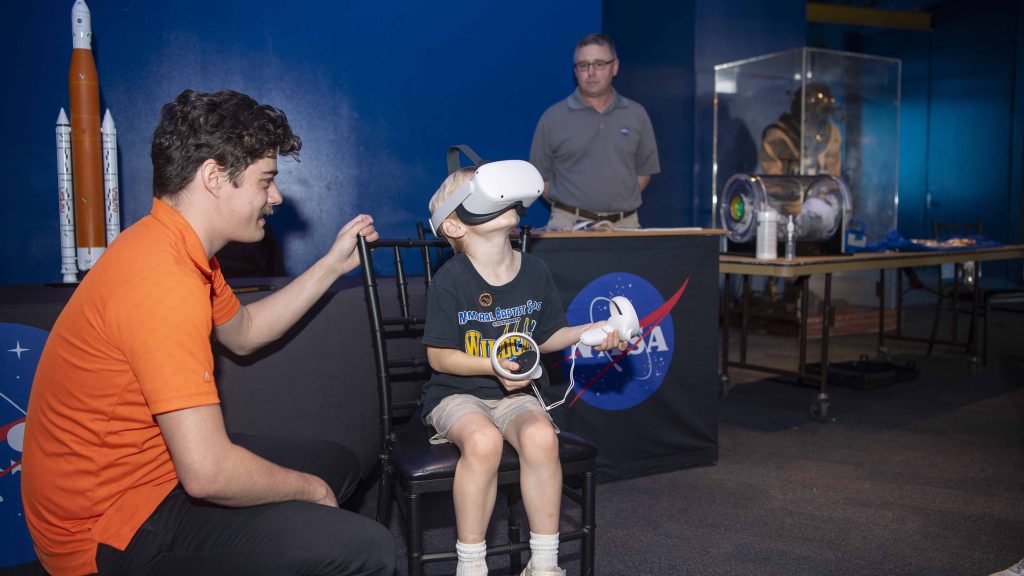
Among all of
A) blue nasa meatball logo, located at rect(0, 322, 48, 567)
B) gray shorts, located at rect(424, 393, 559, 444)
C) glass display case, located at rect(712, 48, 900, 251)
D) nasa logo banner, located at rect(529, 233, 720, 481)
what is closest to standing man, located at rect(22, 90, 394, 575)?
gray shorts, located at rect(424, 393, 559, 444)

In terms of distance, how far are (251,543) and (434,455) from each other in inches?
23.0

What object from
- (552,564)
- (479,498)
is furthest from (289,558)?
(552,564)

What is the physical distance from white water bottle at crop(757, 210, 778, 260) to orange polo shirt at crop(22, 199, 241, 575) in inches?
134

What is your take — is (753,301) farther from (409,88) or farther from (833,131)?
(409,88)

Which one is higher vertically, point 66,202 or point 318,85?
point 318,85

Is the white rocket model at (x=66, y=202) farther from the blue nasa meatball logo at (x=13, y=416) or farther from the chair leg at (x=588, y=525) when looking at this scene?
the chair leg at (x=588, y=525)

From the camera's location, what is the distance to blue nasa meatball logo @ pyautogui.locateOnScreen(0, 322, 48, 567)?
2023 millimetres

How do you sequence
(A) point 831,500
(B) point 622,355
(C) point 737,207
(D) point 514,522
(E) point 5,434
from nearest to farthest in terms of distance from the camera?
1. (E) point 5,434
2. (D) point 514,522
3. (A) point 831,500
4. (B) point 622,355
5. (C) point 737,207

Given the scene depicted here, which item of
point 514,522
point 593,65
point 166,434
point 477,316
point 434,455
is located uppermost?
point 593,65

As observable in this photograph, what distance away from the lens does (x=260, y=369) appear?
7.89ft

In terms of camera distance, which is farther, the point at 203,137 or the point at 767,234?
the point at 767,234

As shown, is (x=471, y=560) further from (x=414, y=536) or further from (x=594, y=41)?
(x=594, y=41)

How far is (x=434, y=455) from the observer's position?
1.88 m

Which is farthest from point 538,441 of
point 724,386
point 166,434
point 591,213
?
point 724,386
